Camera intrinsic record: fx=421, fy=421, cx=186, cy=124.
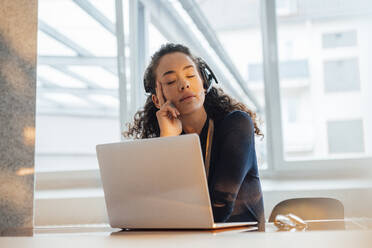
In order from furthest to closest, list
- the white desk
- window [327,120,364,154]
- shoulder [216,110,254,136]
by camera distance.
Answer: window [327,120,364,154]
shoulder [216,110,254,136]
the white desk

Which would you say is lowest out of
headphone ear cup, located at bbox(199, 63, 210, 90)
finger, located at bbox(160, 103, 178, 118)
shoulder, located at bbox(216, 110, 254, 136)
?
shoulder, located at bbox(216, 110, 254, 136)

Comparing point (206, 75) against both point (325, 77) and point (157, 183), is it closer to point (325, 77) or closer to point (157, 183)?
point (157, 183)

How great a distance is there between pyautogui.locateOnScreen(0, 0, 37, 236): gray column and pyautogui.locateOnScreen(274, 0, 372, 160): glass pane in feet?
6.13

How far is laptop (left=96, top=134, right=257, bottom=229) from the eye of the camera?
35.6 inches

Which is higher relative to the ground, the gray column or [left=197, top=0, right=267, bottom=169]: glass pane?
[left=197, top=0, right=267, bottom=169]: glass pane

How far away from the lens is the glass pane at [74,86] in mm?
3312

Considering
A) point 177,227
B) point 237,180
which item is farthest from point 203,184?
point 237,180

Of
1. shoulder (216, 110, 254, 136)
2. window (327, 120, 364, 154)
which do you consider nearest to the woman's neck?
shoulder (216, 110, 254, 136)

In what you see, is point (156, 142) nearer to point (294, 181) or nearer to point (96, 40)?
point (294, 181)

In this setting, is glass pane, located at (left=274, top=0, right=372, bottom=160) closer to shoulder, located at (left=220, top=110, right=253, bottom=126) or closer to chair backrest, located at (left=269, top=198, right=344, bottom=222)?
chair backrest, located at (left=269, top=198, right=344, bottom=222)

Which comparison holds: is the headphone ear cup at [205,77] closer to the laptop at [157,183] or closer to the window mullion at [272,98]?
the laptop at [157,183]

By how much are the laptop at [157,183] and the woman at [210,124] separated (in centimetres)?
30

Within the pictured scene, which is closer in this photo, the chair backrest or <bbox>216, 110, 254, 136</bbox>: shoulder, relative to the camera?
<bbox>216, 110, 254, 136</bbox>: shoulder

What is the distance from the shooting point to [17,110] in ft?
5.00
